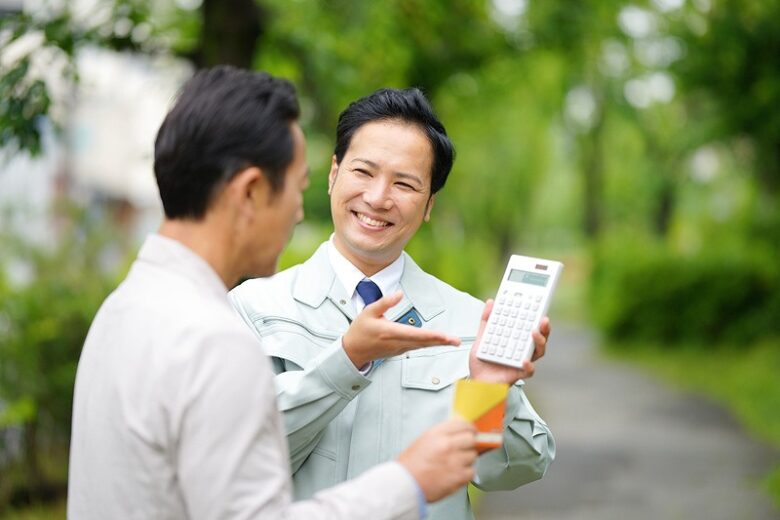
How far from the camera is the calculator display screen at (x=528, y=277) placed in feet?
7.44

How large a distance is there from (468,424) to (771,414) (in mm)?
10751

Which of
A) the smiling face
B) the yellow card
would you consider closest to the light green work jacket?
the smiling face

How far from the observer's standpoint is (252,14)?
260 inches

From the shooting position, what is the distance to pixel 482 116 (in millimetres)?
15109

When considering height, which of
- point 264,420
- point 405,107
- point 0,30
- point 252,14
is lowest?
point 264,420

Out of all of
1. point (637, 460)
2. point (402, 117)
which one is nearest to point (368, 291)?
point (402, 117)

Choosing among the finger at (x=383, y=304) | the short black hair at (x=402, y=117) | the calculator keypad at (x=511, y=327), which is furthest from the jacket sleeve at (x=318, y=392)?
the short black hair at (x=402, y=117)

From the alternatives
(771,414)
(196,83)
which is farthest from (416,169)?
(771,414)

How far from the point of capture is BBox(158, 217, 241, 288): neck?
1.77 meters

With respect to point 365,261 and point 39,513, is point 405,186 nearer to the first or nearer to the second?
point 365,261

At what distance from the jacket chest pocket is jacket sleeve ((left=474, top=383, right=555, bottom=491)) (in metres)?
0.14

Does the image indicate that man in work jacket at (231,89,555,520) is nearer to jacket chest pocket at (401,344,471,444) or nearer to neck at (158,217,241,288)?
jacket chest pocket at (401,344,471,444)

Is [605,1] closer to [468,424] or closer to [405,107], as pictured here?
[405,107]

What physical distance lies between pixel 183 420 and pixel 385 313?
3.03ft
